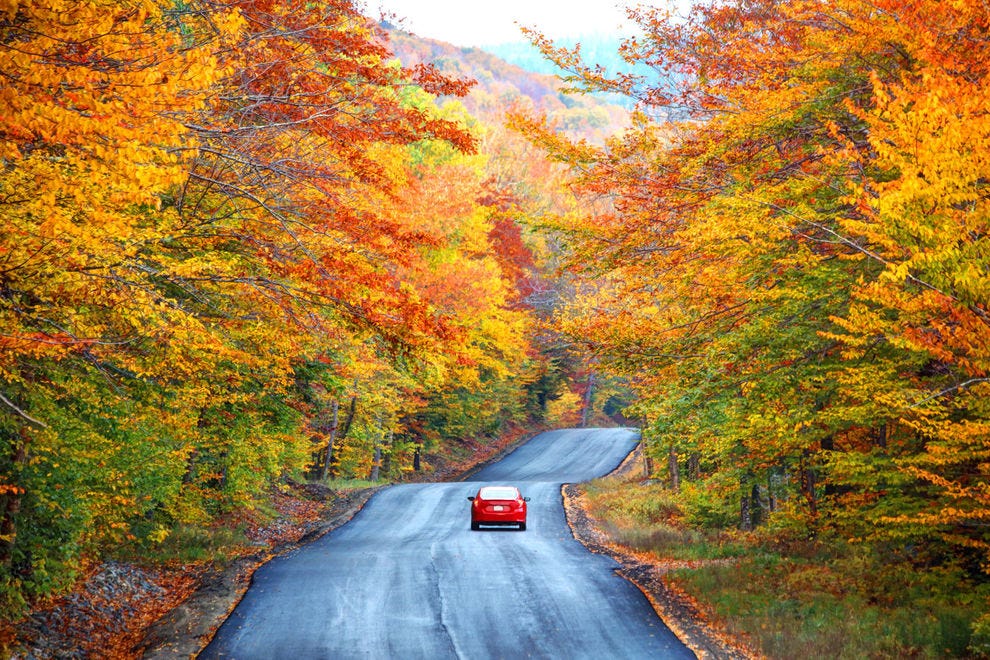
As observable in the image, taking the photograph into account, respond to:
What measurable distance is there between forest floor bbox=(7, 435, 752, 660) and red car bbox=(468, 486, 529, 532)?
4.33 meters

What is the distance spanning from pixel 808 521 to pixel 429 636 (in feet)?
26.5

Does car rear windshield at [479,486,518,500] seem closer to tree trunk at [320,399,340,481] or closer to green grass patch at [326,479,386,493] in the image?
green grass patch at [326,479,386,493]

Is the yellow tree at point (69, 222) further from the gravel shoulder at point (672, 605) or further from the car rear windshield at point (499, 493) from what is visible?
the car rear windshield at point (499, 493)

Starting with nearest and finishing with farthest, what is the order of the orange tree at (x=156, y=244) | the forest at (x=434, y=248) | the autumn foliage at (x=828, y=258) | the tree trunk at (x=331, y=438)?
the orange tree at (x=156, y=244)
the forest at (x=434, y=248)
the autumn foliage at (x=828, y=258)
the tree trunk at (x=331, y=438)

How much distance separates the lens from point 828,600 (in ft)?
40.0

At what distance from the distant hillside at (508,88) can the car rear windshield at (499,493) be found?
85.5 m

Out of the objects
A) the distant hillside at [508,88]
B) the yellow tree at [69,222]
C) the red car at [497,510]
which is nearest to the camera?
the yellow tree at [69,222]

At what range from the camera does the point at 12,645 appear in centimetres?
915

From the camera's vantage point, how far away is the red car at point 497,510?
77.5 ft

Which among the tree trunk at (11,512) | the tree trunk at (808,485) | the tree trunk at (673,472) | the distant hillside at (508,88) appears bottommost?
the tree trunk at (673,472)

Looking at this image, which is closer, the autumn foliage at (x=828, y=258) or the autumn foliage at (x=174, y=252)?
the autumn foliage at (x=174, y=252)

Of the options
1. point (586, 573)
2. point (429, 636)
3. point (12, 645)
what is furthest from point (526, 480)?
point (12, 645)

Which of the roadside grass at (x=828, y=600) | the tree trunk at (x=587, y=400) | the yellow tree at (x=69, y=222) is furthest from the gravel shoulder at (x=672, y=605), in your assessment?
the tree trunk at (x=587, y=400)

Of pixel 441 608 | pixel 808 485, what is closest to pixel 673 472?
pixel 808 485
